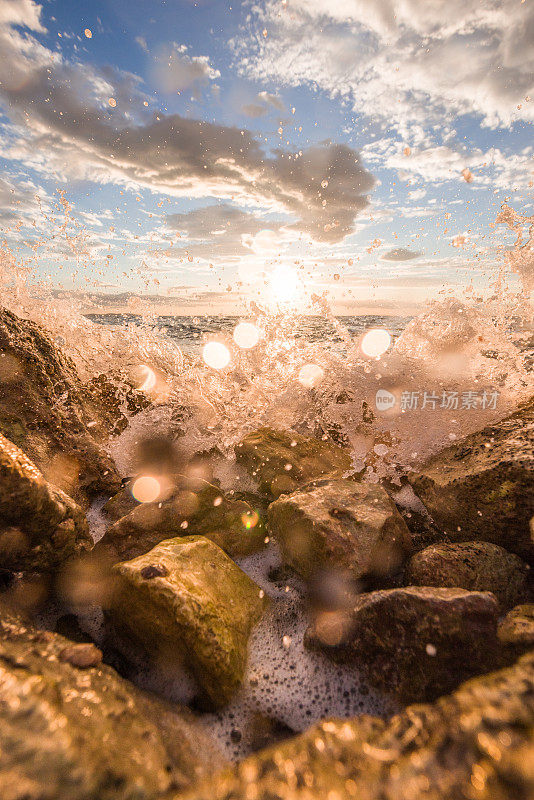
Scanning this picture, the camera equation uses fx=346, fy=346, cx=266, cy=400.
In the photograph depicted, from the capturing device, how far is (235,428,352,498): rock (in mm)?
3865

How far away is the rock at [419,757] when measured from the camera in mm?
912

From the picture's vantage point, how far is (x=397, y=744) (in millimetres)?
1131

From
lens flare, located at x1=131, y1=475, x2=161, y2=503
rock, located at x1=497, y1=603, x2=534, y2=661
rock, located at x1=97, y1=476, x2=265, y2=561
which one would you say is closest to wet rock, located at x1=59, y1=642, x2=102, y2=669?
rock, located at x1=97, y1=476, x2=265, y2=561

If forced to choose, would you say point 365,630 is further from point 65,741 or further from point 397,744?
point 65,741

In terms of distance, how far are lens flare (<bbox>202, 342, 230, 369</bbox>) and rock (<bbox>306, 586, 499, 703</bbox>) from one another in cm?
479

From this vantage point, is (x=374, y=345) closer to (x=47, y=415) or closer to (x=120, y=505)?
(x=120, y=505)

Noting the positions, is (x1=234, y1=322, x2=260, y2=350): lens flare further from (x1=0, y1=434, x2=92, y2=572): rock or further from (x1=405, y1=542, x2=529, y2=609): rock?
(x1=405, y1=542, x2=529, y2=609): rock

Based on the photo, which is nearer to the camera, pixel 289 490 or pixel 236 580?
pixel 236 580

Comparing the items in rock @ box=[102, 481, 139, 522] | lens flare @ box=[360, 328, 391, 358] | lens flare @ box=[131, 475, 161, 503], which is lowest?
rock @ box=[102, 481, 139, 522]

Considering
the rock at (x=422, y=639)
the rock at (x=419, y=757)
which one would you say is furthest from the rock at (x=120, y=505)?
the rock at (x=419, y=757)

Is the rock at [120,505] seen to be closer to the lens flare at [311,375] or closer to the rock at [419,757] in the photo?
the rock at [419,757]

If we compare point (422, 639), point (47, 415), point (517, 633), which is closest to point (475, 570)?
point (517, 633)

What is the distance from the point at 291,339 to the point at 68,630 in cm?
541

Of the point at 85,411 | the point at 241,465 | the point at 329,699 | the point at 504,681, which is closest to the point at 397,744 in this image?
the point at 504,681
